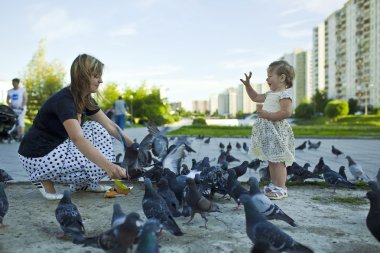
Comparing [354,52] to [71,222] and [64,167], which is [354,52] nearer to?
[64,167]

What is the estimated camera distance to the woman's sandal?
4180mm

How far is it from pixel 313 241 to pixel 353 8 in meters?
106

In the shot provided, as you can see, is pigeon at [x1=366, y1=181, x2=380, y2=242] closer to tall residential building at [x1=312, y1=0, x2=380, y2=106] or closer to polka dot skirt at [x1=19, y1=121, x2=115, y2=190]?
polka dot skirt at [x1=19, y1=121, x2=115, y2=190]

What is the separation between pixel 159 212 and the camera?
2.91m

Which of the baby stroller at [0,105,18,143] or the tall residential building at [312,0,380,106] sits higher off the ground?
the tall residential building at [312,0,380,106]

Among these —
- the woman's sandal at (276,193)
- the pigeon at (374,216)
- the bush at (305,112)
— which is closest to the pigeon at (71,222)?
the pigeon at (374,216)

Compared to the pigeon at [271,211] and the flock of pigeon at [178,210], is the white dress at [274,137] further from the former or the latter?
the pigeon at [271,211]

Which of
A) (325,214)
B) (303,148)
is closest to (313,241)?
(325,214)

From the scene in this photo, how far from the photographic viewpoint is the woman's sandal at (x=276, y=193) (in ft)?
13.7

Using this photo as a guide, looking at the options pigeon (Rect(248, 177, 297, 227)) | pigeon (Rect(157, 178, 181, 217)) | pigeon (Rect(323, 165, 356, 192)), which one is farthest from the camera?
pigeon (Rect(323, 165, 356, 192))

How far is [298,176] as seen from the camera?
535cm

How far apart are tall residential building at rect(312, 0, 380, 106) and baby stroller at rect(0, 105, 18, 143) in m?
72.1

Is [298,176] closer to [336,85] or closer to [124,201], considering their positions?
[124,201]

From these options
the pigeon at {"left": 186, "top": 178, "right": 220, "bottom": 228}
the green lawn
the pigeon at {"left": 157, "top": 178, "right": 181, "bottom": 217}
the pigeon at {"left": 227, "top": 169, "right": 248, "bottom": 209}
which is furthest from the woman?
the green lawn
